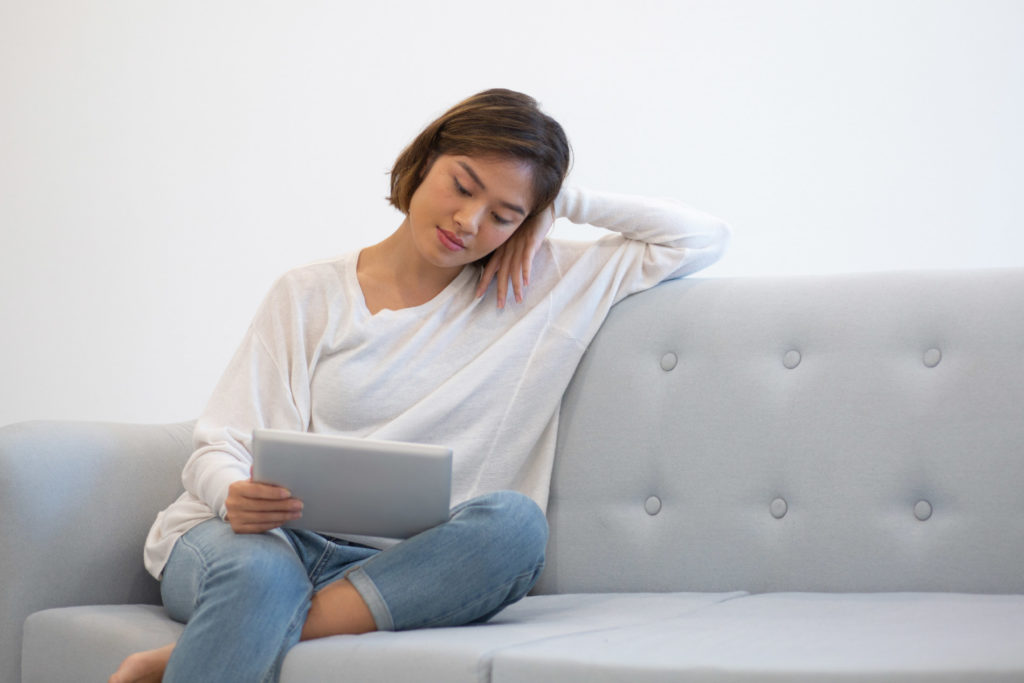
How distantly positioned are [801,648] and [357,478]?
47 cm

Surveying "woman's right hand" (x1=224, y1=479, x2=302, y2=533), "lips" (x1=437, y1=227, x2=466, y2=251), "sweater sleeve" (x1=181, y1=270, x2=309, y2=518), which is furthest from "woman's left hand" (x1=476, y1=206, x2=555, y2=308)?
"woman's right hand" (x1=224, y1=479, x2=302, y2=533)

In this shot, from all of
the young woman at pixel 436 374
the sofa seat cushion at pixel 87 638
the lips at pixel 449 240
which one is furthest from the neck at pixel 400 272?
the sofa seat cushion at pixel 87 638

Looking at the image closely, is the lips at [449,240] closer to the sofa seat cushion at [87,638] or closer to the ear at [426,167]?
the ear at [426,167]

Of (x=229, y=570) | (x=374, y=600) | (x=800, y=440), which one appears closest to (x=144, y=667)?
(x=229, y=570)

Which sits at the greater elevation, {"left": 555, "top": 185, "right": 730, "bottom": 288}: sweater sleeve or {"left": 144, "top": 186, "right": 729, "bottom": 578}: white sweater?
{"left": 555, "top": 185, "right": 730, "bottom": 288}: sweater sleeve

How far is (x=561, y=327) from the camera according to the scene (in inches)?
60.0

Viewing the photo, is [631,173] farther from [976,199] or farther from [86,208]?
[86,208]

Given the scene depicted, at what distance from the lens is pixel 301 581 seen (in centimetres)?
110

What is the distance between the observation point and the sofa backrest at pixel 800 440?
1.31 meters

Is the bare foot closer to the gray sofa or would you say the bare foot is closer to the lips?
the gray sofa

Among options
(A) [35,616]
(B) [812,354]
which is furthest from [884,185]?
(A) [35,616]

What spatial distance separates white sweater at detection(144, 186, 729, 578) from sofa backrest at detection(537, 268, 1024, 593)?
0.06 m

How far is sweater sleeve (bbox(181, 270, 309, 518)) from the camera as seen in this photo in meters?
1.28

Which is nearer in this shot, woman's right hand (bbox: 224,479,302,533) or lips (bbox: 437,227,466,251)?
woman's right hand (bbox: 224,479,302,533)
